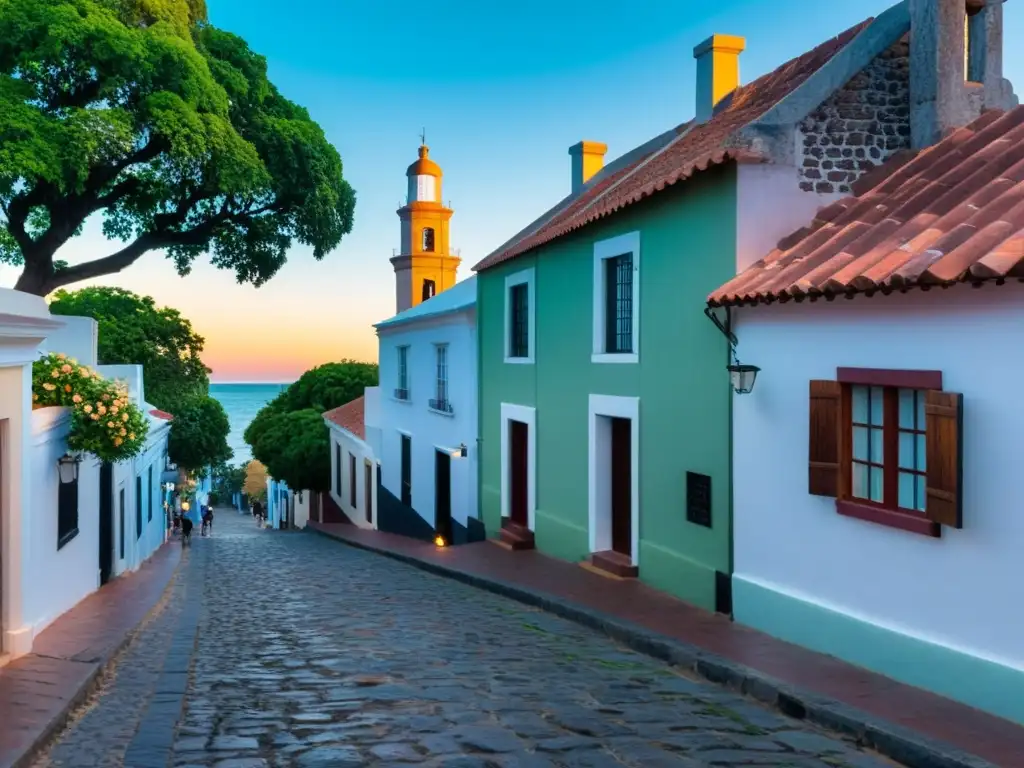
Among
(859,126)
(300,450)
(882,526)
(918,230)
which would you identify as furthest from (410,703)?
(300,450)

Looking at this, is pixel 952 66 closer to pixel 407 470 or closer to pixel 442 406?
pixel 442 406

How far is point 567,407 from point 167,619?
627 cm

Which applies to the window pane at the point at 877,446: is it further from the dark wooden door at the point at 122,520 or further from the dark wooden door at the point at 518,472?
the dark wooden door at the point at 122,520

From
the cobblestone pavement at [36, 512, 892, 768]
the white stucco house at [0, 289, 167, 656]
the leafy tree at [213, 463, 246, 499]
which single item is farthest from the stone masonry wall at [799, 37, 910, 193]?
the leafy tree at [213, 463, 246, 499]

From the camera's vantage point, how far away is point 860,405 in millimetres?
8141

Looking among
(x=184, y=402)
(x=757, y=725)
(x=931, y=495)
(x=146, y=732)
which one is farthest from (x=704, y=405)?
(x=184, y=402)

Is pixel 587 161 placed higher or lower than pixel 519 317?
higher

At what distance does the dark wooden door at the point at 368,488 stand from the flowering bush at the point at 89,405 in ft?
62.0

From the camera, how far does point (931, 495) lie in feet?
23.2

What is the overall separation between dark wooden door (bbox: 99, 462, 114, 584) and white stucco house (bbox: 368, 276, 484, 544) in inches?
259

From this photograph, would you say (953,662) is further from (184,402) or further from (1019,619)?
(184,402)

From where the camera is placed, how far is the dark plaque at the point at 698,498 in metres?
10.5

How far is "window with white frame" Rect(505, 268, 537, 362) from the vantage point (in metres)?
16.3

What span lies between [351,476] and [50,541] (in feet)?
78.7
